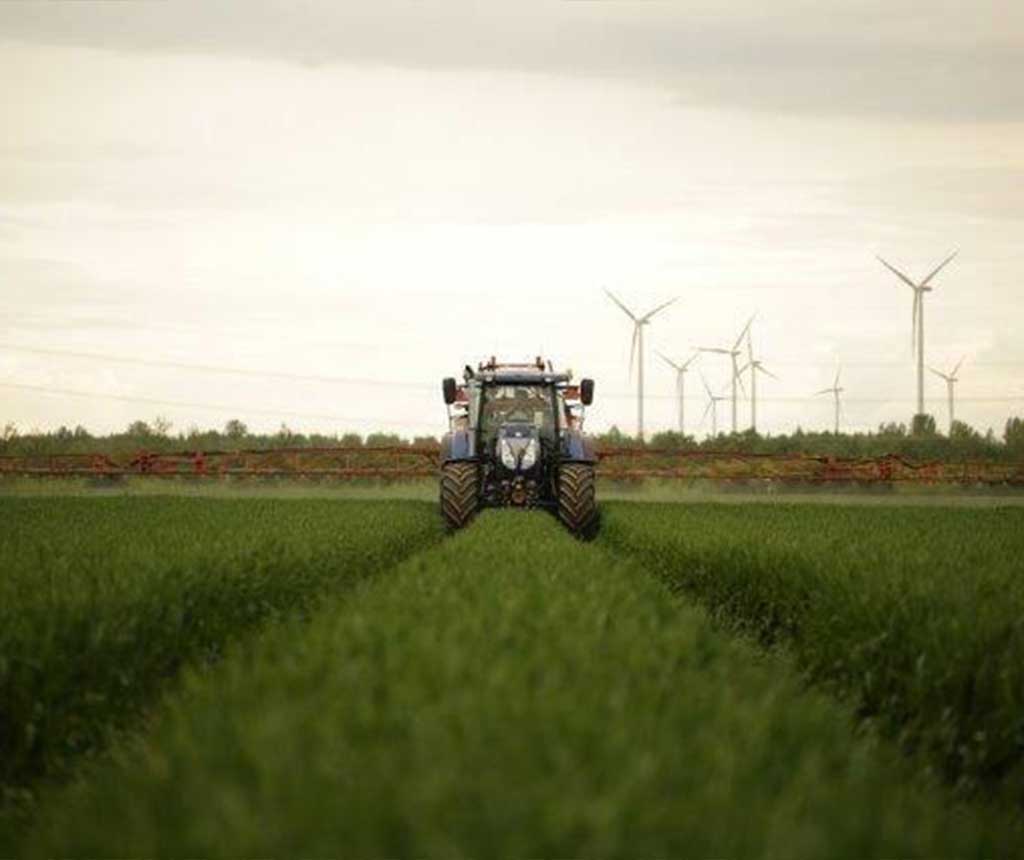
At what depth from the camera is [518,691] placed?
639 cm

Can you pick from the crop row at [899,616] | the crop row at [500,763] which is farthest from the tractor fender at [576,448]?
the crop row at [500,763]

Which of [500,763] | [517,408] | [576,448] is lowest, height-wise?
[500,763]

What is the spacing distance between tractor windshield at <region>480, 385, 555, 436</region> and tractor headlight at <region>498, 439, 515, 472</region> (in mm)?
749

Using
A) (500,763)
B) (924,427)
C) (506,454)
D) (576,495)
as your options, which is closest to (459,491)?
(506,454)

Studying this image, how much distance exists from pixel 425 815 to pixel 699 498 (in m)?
40.8

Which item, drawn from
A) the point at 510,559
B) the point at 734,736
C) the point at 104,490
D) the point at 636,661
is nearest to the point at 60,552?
the point at 510,559

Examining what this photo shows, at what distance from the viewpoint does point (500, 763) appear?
5.21 metres

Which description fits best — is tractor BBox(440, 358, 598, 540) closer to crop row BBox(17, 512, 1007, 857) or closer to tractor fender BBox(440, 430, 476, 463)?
tractor fender BBox(440, 430, 476, 463)

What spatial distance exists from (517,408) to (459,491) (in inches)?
104

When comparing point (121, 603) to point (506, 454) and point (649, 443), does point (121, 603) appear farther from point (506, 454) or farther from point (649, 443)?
point (649, 443)

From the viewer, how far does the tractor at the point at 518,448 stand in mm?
27078

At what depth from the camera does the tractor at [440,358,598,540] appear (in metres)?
27.1

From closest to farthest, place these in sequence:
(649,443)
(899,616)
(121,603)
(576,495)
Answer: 1. (121,603)
2. (899,616)
3. (576,495)
4. (649,443)

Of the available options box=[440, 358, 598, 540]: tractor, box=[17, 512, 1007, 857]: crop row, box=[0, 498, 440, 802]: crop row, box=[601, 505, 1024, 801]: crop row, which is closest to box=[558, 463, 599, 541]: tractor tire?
box=[440, 358, 598, 540]: tractor
